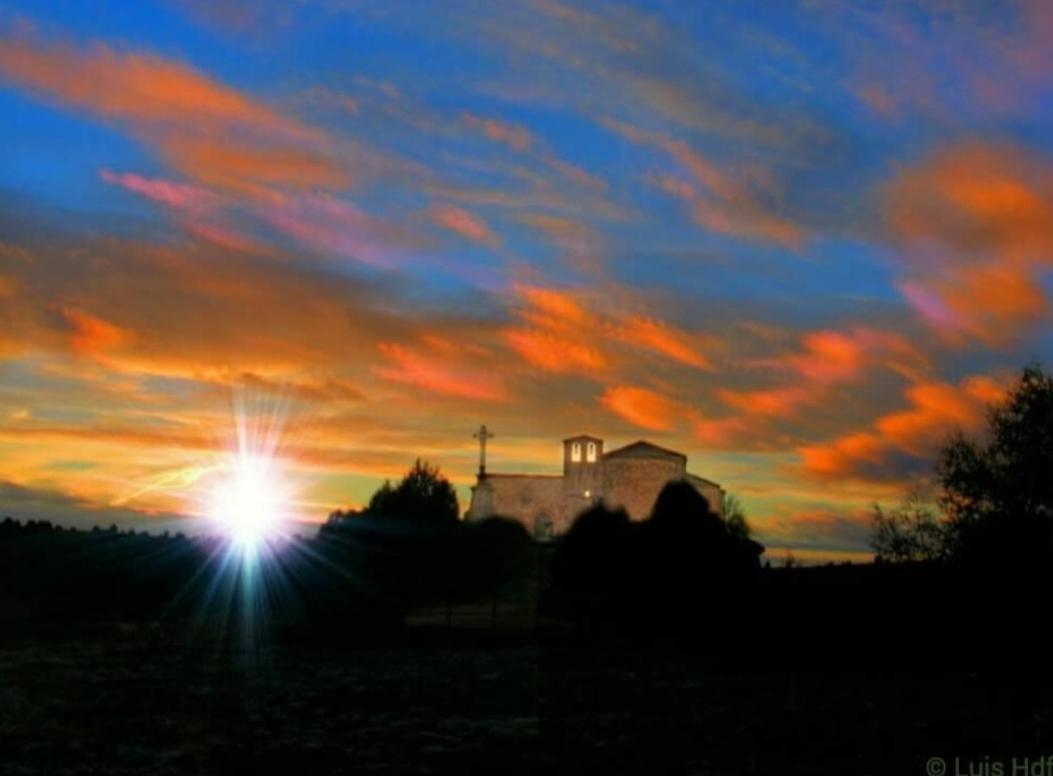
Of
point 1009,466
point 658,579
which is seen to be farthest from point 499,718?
point 1009,466

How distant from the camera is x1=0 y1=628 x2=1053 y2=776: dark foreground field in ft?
45.5

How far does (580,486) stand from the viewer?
3996 inches

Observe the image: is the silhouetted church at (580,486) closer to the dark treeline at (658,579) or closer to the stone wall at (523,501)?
the stone wall at (523,501)

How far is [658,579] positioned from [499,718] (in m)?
16.2

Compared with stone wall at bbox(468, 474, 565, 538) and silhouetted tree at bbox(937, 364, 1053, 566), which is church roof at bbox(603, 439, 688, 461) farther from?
silhouetted tree at bbox(937, 364, 1053, 566)

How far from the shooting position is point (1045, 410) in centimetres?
5388

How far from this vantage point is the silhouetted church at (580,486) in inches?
3799

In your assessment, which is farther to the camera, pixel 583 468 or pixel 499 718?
pixel 583 468

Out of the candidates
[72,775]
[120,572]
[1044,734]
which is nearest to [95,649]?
[120,572]

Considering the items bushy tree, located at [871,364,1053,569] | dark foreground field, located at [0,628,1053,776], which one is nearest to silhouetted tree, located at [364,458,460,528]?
bushy tree, located at [871,364,1053,569]

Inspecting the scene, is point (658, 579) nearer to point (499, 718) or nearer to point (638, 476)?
point (499, 718)

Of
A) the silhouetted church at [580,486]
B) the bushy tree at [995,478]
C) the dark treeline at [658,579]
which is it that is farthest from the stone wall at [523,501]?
the bushy tree at [995,478]

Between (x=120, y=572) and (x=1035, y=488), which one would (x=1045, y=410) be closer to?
(x=1035, y=488)

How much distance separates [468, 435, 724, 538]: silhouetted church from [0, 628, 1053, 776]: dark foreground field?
223 ft
